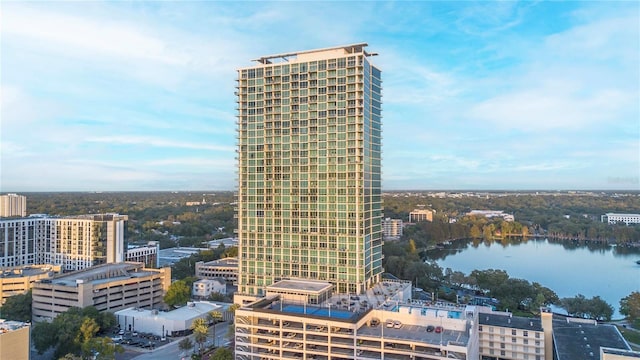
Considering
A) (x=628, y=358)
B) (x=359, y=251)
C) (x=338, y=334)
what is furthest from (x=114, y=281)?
(x=628, y=358)

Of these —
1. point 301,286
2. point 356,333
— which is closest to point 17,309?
point 301,286

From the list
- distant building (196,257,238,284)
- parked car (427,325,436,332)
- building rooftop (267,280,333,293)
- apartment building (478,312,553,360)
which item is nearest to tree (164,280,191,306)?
distant building (196,257,238,284)

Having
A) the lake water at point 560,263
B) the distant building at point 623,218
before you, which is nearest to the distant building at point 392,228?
the lake water at point 560,263

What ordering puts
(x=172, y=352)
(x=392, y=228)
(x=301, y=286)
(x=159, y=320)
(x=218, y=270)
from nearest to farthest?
(x=301, y=286)
(x=172, y=352)
(x=159, y=320)
(x=218, y=270)
(x=392, y=228)

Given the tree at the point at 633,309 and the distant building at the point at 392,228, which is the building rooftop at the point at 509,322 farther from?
the distant building at the point at 392,228

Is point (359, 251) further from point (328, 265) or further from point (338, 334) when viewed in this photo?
point (338, 334)

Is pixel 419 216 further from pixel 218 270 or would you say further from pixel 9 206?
pixel 9 206

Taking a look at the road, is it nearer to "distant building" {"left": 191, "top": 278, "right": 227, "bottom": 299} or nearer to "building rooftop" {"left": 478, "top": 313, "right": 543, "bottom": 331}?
"distant building" {"left": 191, "top": 278, "right": 227, "bottom": 299}
